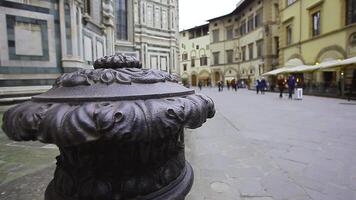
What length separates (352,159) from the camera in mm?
3066

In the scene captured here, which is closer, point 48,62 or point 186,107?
point 186,107

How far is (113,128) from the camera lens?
95 cm

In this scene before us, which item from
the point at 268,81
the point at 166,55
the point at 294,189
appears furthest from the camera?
the point at 268,81

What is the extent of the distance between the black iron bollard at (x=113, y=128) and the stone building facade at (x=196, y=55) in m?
40.5

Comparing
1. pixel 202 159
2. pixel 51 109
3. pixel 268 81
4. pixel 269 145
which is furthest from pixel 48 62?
pixel 268 81

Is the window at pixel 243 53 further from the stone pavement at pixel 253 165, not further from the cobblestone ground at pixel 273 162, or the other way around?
the stone pavement at pixel 253 165

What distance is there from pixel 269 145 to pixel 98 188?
126 inches

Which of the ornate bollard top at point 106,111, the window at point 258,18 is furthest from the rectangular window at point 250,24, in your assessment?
the ornate bollard top at point 106,111

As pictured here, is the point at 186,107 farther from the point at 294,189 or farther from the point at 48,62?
the point at 48,62

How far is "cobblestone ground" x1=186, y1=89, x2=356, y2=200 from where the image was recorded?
87.4 inches

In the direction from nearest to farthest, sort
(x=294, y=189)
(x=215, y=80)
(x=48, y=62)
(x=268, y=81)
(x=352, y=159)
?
(x=294, y=189) → (x=352, y=159) → (x=48, y=62) → (x=268, y=81) → (x=215, y=80)

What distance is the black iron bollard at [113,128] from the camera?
97 cm

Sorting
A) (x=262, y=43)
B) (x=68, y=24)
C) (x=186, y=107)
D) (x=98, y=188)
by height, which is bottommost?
(x=98, y=188)

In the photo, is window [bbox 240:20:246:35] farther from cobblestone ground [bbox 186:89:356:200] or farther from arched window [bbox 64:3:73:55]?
cobblestone ground [bbox 186:89:356:200]
